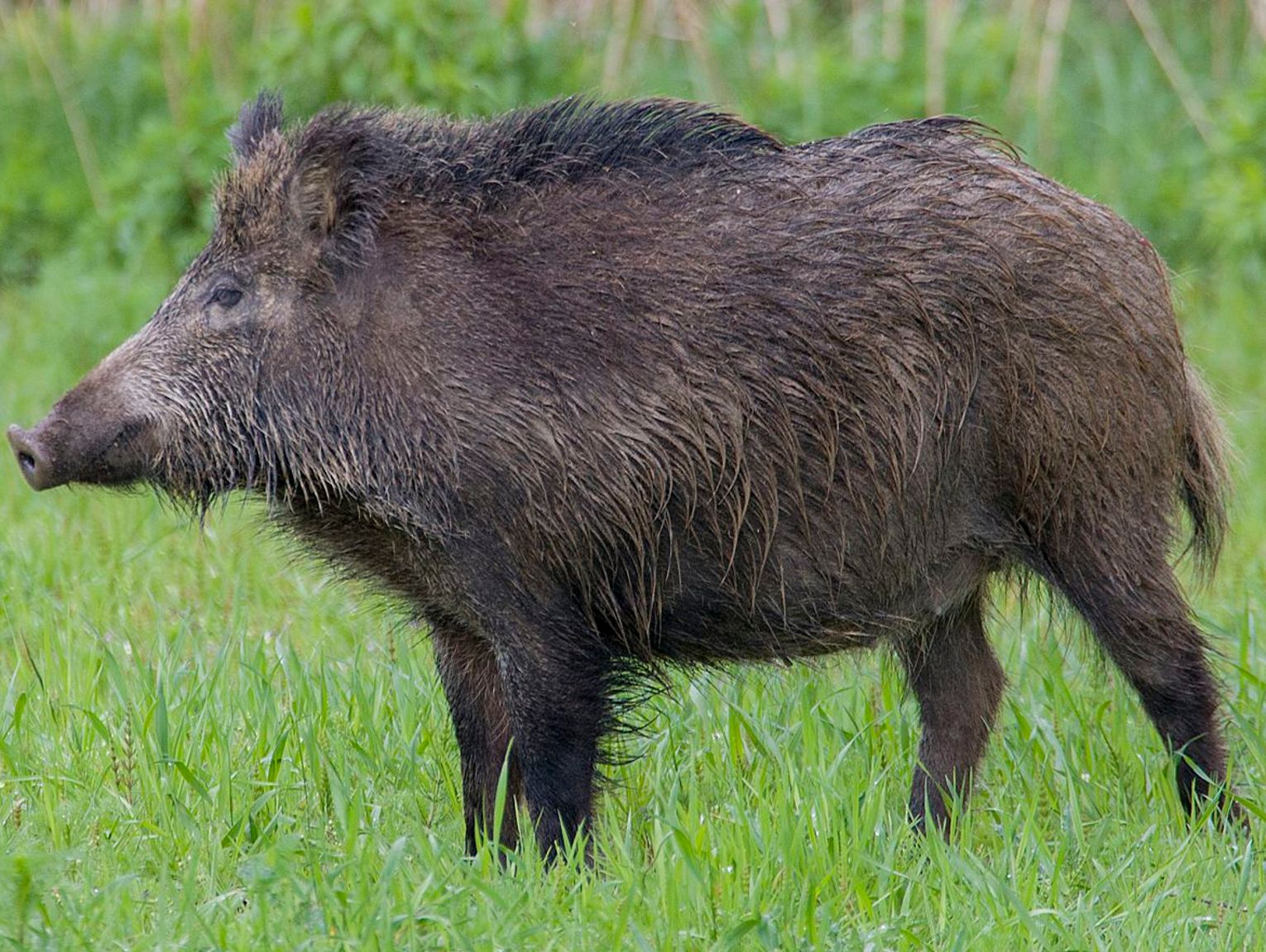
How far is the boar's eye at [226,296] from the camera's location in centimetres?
374

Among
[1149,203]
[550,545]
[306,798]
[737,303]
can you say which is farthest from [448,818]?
[1149,203]

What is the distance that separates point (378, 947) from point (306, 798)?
0.89 m

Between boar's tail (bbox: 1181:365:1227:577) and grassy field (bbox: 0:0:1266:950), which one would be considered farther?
boar's tail (bbox: 1181:365:1227:577)

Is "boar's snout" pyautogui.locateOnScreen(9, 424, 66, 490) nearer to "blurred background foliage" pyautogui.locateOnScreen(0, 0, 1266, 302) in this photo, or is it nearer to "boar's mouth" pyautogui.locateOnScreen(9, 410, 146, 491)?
"boar's mouth" pyautogui.locateOnScreen(9, 410, 146, 491)

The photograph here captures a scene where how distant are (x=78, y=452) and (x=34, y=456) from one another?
0.27 feet

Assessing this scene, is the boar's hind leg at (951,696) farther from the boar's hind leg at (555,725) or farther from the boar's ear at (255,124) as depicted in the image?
the boar's ear at (255,124)

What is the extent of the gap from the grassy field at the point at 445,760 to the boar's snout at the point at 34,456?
424 mm

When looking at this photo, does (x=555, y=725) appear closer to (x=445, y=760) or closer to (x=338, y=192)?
(x=445, y=760)

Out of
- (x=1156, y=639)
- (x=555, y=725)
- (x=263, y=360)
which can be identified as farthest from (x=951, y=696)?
(x=263, y=360)

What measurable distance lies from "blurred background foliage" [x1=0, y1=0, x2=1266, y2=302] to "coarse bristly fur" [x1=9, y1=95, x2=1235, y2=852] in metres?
3.59

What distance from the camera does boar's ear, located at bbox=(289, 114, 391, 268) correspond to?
3699mm

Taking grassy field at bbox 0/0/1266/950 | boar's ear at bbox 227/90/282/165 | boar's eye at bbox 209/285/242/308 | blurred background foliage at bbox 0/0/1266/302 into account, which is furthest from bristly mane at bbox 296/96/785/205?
blurred background foliage at bbox 0/0/1266/302

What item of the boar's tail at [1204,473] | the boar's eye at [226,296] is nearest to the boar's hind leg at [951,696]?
the boar's tail at [1204,473]

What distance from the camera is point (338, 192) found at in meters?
3.71
